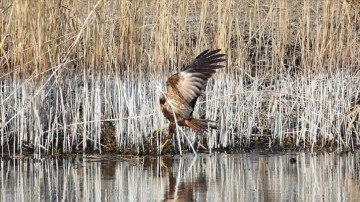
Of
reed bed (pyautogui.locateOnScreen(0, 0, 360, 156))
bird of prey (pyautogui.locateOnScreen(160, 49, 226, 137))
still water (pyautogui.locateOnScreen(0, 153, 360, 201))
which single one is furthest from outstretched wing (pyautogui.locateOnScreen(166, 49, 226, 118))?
still water (pyautogui.locateOnScreen(0, 153, 360, 201))

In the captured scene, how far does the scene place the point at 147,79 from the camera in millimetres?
10250

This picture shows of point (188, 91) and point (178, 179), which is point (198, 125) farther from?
point (178, 179)

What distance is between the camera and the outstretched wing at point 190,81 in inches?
366

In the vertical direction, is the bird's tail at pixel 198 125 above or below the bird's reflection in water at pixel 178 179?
above

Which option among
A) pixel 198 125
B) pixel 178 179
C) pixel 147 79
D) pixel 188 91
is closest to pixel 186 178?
pixel 178 179

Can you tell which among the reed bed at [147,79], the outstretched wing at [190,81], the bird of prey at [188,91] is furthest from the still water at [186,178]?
the outstretched wing at [190,81]

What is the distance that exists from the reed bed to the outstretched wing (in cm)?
52

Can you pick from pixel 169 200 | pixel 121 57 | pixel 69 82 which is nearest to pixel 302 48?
pixel 121 57

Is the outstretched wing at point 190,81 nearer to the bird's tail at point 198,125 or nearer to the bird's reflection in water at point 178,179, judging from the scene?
the bird's tail at point 198,125

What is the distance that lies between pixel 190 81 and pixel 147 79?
3.33 ft

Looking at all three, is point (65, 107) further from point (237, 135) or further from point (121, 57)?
point (237, 135)

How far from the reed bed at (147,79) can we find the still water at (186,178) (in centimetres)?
34

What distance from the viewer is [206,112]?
1035 centimetres

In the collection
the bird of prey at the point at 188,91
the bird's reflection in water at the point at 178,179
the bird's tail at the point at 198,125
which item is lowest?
the bird's reflection in water at the point at 178,179
